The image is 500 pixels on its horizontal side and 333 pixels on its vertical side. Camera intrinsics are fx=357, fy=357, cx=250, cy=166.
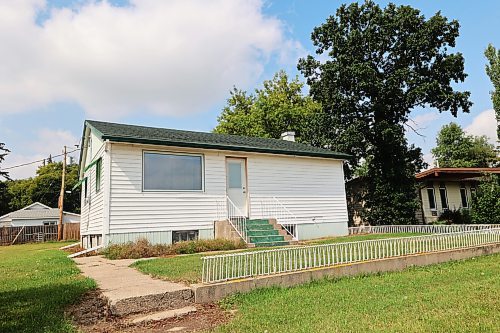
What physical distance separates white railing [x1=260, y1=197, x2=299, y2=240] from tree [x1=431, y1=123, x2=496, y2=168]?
4197 cm

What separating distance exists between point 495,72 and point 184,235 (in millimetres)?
22895

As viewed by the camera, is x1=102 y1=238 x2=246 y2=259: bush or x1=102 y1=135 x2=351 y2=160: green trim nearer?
x1=102 y1=238 x2=246 y2=259: bush

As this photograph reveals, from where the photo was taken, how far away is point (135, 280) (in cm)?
601

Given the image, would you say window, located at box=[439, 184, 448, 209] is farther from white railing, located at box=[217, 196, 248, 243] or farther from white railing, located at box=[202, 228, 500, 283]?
white railing, located at box=[217, 196, 248, 243]

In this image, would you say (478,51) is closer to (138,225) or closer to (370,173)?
(370,173)

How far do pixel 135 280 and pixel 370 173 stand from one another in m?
18.6

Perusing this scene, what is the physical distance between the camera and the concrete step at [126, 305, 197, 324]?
4.41m

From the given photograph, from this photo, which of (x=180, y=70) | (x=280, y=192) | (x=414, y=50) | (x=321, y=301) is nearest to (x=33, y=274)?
(x=321, y=301)

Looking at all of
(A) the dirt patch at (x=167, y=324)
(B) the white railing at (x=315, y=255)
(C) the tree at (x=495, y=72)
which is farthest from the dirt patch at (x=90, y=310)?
(C) the tree at (x=495, y=72)

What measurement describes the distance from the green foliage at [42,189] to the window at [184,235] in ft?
149

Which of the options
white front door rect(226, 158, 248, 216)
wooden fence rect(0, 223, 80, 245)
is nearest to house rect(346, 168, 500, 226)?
white front door rect(226, 158, 248, 216)

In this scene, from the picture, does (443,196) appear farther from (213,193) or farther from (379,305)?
(379,305)

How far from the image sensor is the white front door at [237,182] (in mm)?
13508

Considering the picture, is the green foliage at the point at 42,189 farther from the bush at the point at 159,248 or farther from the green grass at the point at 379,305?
the green grass at the point at 379,305
